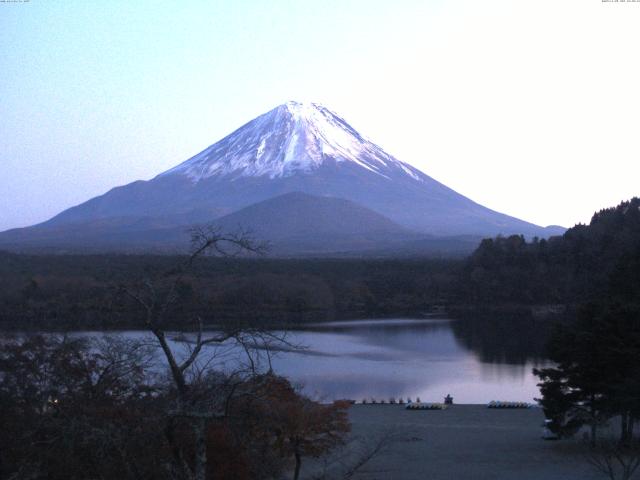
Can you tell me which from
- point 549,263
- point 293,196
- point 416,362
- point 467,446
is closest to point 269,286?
point 549,263

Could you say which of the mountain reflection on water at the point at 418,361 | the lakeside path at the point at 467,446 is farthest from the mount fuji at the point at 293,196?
the lakeside path at the point at 467,446

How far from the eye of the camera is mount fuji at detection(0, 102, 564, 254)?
71.9 metres

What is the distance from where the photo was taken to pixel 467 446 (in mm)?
9766

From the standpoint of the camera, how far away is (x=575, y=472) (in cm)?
809

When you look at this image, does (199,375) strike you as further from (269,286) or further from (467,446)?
(269,286)

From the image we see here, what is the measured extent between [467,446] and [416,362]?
26.7 ft

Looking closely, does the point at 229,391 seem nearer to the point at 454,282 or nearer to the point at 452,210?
the point at 454,282

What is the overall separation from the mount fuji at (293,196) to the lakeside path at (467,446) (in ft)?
186

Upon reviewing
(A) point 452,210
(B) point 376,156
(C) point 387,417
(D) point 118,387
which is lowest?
(C) point 387,417

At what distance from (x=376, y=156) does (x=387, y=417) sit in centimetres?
7531

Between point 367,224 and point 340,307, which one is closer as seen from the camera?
point 340,307

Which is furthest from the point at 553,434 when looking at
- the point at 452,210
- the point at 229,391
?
the point at 452,210

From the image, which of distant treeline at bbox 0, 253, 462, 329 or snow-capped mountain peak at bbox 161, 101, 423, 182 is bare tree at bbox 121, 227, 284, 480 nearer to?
distant treeline at bbox 0, 253, 462, 329

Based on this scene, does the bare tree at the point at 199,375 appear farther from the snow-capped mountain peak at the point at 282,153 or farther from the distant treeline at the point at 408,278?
the snow-capped mountain peak at the point at 282,153
